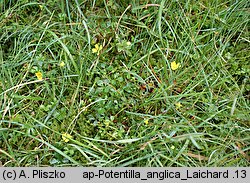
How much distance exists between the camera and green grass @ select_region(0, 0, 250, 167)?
207 cm

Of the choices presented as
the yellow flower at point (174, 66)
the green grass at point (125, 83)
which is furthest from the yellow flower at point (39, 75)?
the yellow flower at point (174, 66)

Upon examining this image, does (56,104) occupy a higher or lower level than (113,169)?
higher

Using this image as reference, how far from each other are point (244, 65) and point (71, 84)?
1.07 meters

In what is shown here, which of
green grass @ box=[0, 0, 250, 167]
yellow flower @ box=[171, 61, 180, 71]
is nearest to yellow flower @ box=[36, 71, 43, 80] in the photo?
green grass @ box=[0, 0, 250, 167]

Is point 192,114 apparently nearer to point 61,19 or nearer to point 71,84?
point 71,84

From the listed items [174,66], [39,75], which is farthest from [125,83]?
[39,75]

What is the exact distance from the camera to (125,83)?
227cm

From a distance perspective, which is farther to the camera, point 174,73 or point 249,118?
point 174,73

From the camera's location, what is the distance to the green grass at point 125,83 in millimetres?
2066

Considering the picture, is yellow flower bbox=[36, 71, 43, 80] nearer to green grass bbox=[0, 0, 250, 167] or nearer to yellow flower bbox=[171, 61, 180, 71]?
green grass bbox=[0, 0, 250, 167]

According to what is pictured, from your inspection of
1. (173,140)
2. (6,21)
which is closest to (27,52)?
(6,21)

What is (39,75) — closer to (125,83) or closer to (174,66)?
(125,83)

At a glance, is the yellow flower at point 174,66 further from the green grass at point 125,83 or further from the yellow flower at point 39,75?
the yellow flower at point 39,75

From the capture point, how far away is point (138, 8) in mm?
2412
